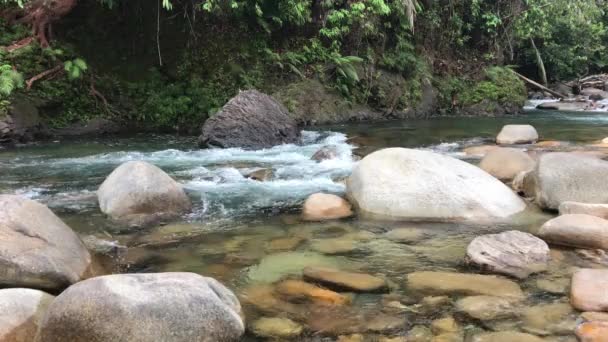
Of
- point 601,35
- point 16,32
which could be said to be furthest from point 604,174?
point 601,35

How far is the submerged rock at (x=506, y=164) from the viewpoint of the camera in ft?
21.4

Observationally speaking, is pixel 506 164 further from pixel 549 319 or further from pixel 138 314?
pixel 138 314

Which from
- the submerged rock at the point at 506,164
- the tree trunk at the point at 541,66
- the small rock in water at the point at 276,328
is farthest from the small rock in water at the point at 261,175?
the tree trunk at the point at 541,66

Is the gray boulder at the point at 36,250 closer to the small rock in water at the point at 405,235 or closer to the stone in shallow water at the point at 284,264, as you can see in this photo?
the stone in shallow water at the point at 284,264

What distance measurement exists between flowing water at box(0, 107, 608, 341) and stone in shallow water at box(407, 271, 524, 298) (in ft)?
0.30

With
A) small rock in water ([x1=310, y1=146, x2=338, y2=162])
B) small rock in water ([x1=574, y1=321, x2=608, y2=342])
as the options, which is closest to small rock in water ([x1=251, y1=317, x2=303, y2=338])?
small rock in water ([x1=574, y1=321, x2=608, y2=342])

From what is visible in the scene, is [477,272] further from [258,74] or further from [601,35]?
[601,35]

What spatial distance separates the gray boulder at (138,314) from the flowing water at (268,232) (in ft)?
1.45

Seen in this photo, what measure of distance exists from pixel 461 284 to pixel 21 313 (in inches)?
102

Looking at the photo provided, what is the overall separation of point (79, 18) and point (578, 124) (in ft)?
35.9

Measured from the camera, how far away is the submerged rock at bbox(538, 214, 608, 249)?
13.7 ft

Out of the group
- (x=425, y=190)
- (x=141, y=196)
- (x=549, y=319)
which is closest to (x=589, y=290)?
(x=549, y=319)

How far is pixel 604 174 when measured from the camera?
210 inches

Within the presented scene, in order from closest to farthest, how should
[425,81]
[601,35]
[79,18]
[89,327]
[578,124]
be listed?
[89,327], [79,18], [578,124], [425,81], [601,35]
